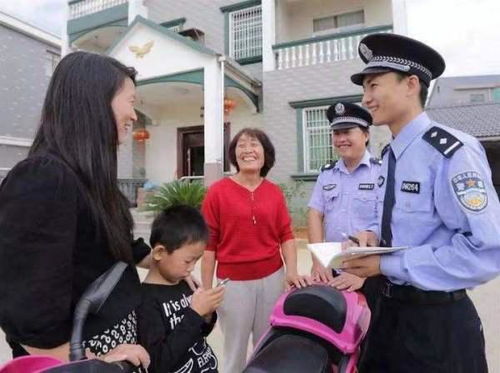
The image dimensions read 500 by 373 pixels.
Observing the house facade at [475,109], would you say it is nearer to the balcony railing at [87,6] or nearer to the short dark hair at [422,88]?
the short dark hair at [422,88]

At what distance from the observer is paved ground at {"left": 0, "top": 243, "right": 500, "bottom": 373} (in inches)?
112

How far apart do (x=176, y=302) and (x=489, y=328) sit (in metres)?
3.09

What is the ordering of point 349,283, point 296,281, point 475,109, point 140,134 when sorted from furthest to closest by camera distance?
1. point 475,109
2. point 140,134
3. point 296,281
4. point 349,283

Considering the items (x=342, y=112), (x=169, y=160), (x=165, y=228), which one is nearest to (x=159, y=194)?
(x=169, y=160)

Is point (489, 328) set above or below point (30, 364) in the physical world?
below

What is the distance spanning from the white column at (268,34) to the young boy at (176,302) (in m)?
7.94

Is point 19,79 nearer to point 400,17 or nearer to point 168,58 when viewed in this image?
point 168,58

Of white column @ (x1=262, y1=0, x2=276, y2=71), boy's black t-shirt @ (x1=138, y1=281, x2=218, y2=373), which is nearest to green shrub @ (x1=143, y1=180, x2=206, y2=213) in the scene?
white column @ (x1=262, y1=0, x2=276, y2=71)

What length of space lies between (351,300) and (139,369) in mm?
806

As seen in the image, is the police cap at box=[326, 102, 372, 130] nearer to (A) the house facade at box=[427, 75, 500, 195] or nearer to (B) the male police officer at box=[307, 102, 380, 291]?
(B) the male police officer at box=[307, 102, 380, 291]

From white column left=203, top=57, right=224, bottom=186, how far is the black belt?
675 centimetres

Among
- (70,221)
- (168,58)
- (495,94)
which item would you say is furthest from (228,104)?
(495,94)

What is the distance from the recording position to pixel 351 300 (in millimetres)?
1522

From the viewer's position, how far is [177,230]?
4.90ft
